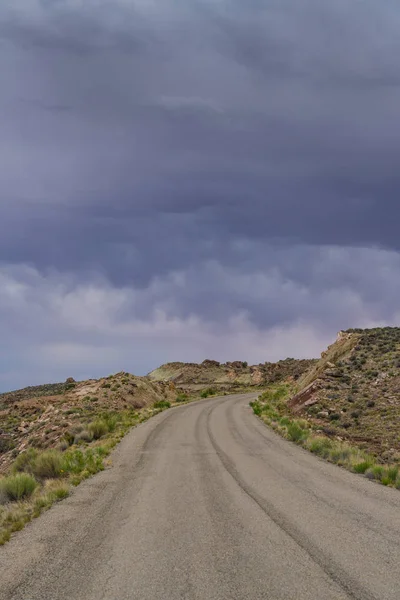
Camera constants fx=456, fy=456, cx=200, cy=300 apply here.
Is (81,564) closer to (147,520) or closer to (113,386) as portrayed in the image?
(147,520)

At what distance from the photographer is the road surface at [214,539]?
7367 millimetres

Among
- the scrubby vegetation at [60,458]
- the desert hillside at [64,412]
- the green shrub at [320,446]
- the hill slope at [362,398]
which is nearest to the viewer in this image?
the scrubby vegetation at [60,458]

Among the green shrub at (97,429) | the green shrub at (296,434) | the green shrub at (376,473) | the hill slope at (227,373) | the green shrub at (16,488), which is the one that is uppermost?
the hill slope at (227,373)

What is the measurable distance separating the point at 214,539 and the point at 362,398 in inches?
1020

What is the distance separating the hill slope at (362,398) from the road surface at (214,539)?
7.94 metres

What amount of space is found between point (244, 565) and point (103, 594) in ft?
8.26

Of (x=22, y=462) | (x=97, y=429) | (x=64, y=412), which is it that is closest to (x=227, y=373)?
(x=64, y=412)

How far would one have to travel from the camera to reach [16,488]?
1536 cm

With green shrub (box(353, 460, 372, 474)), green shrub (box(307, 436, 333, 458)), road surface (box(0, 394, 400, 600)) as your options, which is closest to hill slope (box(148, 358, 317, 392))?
green shrub (box(307, 436, 333, 458))

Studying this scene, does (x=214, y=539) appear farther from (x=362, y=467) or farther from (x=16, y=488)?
(x=362, y=467)

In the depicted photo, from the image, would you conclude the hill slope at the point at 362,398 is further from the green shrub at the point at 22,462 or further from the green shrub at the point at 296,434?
the green shrub at the point at 22,462

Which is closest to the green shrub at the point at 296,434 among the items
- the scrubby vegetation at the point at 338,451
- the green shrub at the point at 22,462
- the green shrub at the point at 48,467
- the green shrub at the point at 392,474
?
the scrubby vegetation at the point at 338,451

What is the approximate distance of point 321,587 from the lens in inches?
282

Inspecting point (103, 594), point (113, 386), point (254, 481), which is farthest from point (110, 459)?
point (113, 386)
